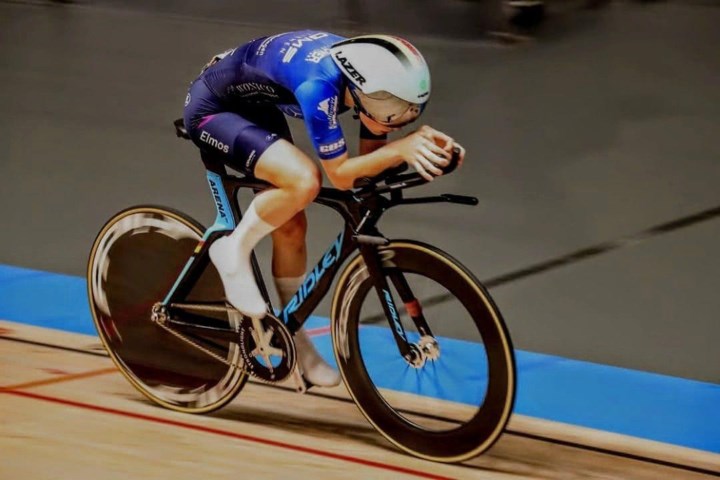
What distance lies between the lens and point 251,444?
298 cm

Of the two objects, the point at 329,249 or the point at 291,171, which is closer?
the point at 291,171

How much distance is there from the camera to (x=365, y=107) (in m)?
2.68

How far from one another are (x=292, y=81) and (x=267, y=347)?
797 millimetres

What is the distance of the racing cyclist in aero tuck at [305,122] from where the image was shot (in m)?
2.61

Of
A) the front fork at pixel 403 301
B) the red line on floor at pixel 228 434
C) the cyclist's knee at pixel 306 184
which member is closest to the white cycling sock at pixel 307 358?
the red line on floor at pixel 228 434

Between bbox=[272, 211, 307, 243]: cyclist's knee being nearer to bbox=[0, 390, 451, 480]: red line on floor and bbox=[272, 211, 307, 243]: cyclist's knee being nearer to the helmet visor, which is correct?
the helmet visor

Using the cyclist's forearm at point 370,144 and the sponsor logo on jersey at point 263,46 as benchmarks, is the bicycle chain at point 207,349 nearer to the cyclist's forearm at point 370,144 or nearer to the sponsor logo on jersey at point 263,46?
the cyclist's forearm at point 370,144

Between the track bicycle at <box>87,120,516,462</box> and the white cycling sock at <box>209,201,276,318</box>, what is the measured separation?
0.16 ft

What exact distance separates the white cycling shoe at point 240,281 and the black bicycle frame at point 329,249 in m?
0.05

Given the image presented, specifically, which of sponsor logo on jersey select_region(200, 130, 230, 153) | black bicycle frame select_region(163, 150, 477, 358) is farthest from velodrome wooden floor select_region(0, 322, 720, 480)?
sponsor logo on jersey select_region(200, 130, 230, 153)

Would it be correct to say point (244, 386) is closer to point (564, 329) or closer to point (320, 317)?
point (320, 317)

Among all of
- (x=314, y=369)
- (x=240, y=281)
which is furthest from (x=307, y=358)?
(x=240, y=281)

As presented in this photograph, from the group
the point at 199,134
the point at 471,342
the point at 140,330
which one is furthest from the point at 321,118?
the point at 140,330

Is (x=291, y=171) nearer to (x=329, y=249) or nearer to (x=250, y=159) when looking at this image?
(x=250, y=159)
